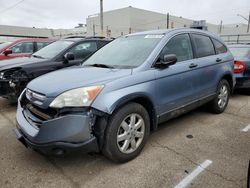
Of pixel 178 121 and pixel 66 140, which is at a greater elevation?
pixel 66 140

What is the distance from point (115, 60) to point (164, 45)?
78cm

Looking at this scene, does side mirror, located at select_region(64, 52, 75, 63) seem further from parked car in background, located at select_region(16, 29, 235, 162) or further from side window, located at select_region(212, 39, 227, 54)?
side window, located at select_region(212, 39, 227, 54)

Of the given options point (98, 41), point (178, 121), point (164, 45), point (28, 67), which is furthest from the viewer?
point (98, 41)

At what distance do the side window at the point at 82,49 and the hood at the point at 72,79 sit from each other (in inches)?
107

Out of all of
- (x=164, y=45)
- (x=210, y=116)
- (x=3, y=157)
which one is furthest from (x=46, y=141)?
(x=210, y=116)

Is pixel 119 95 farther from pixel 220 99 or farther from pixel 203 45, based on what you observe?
pixel 220 99

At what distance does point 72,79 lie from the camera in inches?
111

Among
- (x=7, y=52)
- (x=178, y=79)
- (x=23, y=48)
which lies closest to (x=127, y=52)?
(x=178, y=79)

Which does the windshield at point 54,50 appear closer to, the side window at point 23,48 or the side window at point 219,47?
the side window at point 23,48

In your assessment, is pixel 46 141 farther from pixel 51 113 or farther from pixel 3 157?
pixel 3 157

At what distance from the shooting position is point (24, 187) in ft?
8.09

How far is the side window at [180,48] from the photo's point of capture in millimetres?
3509

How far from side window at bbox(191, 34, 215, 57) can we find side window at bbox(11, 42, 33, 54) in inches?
255

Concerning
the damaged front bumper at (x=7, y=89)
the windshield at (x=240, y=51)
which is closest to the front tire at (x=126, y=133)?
the damaged front bumper at (x=7, y=89)
